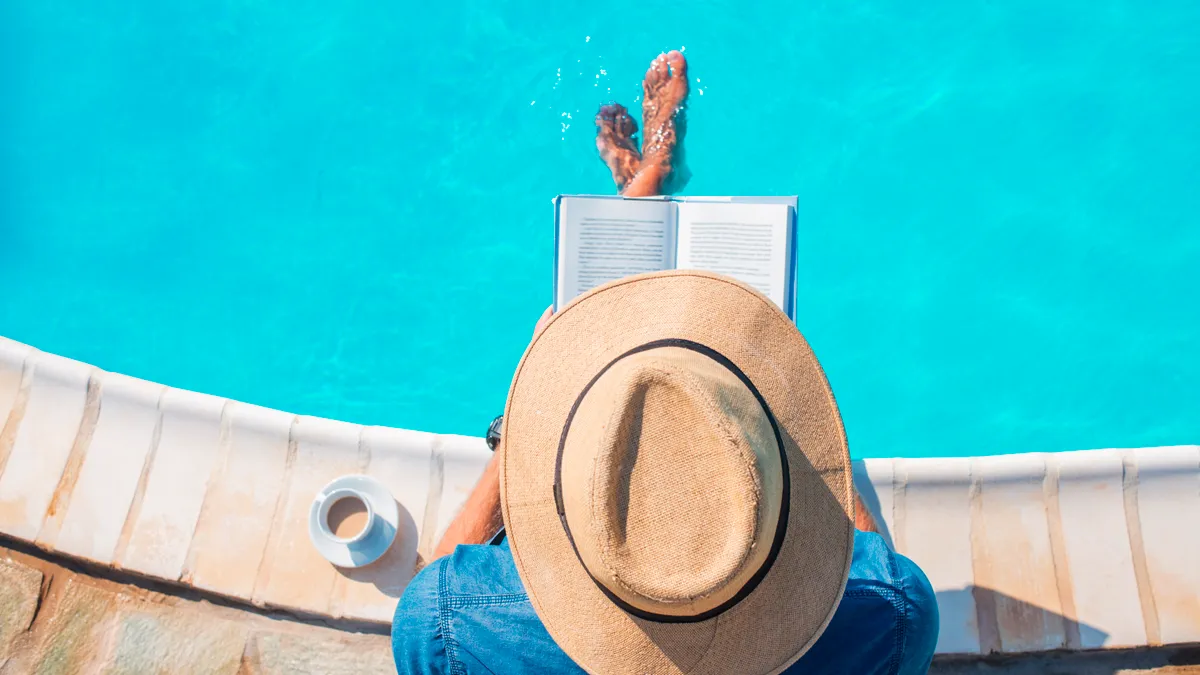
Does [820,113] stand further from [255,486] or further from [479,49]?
[255,486]

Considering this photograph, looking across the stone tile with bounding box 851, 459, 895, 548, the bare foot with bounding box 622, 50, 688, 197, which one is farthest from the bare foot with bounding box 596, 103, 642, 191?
the stone tile with bounding box 851, 459, 895, 548

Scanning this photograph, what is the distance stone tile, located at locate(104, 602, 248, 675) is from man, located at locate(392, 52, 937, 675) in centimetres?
155

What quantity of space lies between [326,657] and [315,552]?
1.27ft

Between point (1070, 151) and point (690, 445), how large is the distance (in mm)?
3649

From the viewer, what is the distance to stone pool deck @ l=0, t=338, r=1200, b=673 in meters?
2.75

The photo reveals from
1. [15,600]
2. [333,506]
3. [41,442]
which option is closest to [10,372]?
[41,442]

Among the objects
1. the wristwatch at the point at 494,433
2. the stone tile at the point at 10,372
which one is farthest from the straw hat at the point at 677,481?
the stone tile at the point at 10,372

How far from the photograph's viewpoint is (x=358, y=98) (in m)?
4.23

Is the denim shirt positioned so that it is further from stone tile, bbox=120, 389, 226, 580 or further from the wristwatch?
stone tile, bbox=120, 389, 226, 580

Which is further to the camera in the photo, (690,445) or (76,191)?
(76,191)

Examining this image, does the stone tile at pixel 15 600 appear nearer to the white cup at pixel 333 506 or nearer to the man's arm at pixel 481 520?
the white cup at pixel 333 506

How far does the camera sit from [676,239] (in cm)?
232

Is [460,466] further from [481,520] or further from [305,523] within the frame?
[481,520]

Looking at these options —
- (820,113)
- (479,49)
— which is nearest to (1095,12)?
(820,113)
